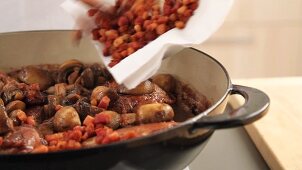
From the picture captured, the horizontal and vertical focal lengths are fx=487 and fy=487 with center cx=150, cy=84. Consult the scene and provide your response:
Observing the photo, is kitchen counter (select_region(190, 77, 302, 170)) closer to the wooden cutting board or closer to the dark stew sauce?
the wooden cutting board

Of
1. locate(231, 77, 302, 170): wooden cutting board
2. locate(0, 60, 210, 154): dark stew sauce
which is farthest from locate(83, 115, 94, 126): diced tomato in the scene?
locate(231, 77, 302, 170): wooden cutting board

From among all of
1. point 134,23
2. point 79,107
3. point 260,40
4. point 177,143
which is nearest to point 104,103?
point 79,107

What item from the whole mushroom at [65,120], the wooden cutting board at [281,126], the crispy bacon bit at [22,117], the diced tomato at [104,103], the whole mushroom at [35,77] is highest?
the whole mushroom at [35,77]

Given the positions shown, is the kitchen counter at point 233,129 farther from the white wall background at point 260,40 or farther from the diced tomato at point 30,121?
the white wall background at point 260,40

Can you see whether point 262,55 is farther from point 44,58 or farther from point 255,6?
point 44,58

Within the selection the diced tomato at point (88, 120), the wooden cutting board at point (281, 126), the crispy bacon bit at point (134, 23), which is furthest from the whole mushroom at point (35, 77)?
the wooden cutting board at point (281, 126)

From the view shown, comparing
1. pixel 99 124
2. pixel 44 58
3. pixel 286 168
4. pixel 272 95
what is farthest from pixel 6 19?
pixel 286 168

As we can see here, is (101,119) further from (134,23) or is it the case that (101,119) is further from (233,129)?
(233,129)

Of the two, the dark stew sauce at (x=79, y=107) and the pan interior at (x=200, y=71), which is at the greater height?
the dark stew sauce at (x=79, y=107)
